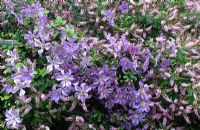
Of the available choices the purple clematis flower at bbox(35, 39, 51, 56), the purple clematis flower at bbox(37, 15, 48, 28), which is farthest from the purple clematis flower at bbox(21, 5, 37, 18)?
the purple clematis flower at bbox(35, 39, 51, 56)

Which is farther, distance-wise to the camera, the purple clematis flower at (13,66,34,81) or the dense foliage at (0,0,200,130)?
the dense foliage at (0,0,200,130)

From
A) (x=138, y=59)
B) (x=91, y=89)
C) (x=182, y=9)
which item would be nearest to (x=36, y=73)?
(x=91, y=89)

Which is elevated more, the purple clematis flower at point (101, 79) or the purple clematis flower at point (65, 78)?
the purple clematis flower at point (65, 78)

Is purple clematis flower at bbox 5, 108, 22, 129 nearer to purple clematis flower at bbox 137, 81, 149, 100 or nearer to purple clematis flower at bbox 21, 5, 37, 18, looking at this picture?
purple clematis flower at bbox 21, 5, 37, 18

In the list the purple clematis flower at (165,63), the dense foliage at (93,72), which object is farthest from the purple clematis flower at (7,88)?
the purple clematis flower at (165,63)

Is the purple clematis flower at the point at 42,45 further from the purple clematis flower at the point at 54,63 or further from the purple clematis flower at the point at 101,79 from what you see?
the purple clematis flower at the point at 101,79

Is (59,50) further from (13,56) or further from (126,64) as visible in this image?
(126,64)

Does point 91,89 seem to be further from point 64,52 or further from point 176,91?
point 176,91

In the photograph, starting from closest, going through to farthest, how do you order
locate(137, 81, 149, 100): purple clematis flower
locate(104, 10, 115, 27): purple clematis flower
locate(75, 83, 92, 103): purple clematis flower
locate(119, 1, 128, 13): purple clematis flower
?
locate(75, 83, 92, 103): purple clematis flower → locate(137, 81, 149, 100): purple clematis flower → locate(104, 10, 115, 27): purple clematis flower → locate(119, 1, 128, 13): purple clematis flower
